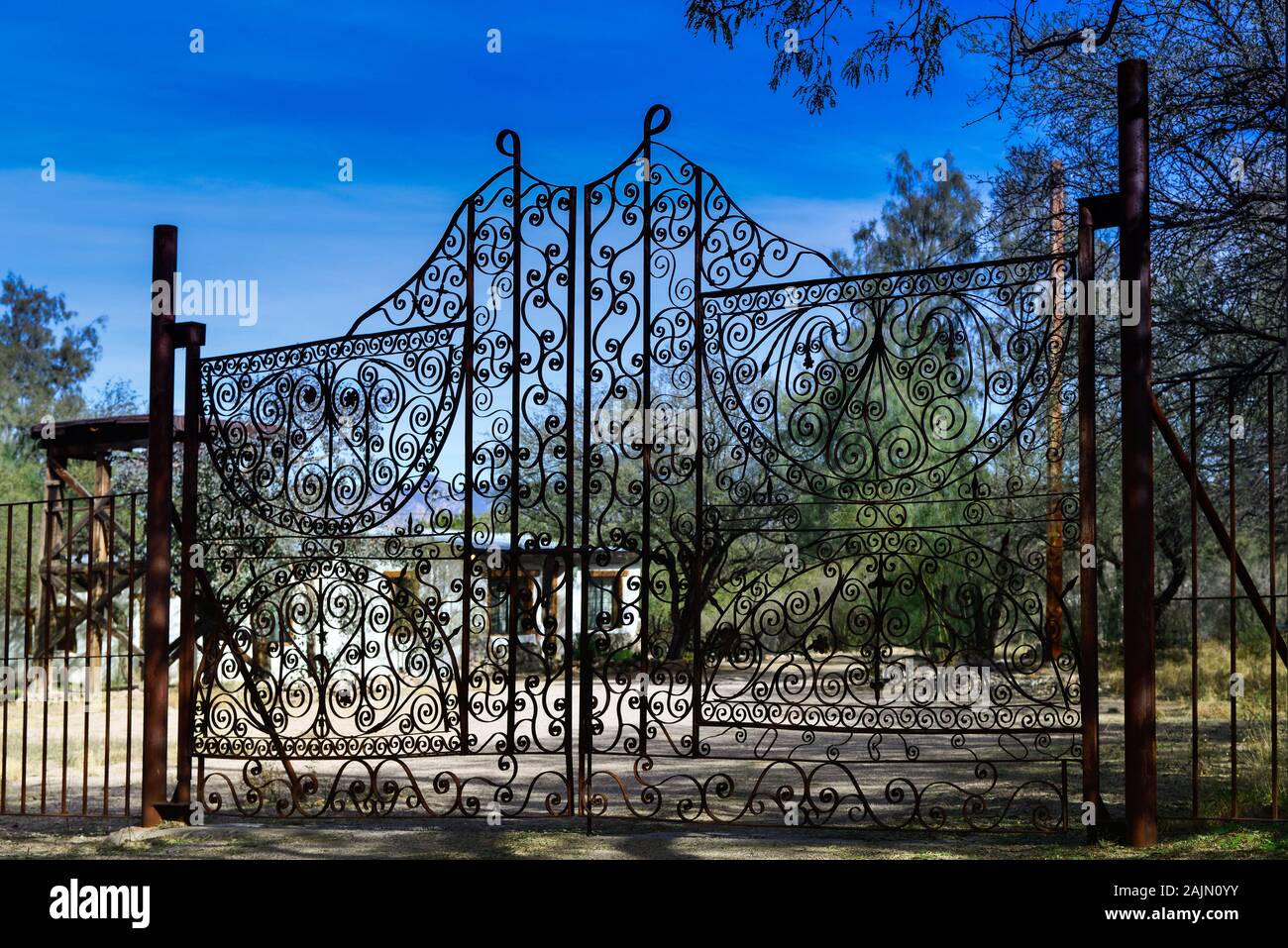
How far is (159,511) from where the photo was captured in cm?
755

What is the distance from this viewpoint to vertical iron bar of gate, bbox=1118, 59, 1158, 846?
5.96 metres

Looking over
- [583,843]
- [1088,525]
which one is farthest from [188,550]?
[1088,525]

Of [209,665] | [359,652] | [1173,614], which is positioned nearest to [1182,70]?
[359,652]

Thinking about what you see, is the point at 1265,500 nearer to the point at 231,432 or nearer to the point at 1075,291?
the point at 1075,291

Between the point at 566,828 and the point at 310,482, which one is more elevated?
the point at 310,482

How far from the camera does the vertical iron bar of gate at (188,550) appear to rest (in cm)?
748

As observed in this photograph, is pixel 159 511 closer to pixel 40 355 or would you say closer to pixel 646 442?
pixel 646 442

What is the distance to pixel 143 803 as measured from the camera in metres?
7.45

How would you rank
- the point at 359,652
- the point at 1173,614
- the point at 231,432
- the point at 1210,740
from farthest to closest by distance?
the point at 1173,614
the point at 1210,740
the point at 231,432
the point at 359,652

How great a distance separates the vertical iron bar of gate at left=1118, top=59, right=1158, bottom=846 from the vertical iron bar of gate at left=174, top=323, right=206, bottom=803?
5.06 meters

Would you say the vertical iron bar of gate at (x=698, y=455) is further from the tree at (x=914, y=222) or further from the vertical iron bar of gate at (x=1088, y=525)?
the tree at (x=914, y=222)

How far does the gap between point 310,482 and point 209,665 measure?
4.02 feet

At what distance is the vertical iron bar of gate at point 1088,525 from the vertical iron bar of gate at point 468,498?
3.04 m

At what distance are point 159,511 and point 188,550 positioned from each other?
29cm
